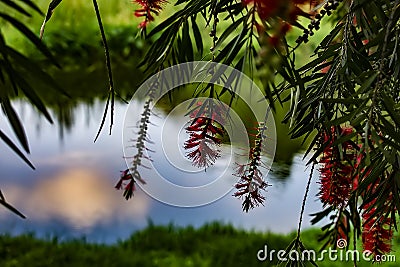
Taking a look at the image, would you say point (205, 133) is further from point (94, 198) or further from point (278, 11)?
point (94, 198)

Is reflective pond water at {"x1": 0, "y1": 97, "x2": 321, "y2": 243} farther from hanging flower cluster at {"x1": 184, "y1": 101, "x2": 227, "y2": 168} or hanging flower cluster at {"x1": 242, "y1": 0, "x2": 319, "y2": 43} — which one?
hanging flower cluster at {"x1": 242, "y1": 0, "x2": 319, "y2": 43}

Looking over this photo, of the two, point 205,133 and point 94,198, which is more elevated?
point 94,198

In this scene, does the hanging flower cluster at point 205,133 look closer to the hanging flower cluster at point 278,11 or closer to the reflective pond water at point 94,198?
the hanging flower cluster at point 278,11

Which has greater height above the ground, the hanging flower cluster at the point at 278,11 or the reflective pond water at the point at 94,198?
the reflective pond water at the point at 94,198

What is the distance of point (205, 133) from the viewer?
482 millimetres

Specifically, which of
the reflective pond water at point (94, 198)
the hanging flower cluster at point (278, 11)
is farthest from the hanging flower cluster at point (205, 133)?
the reflective pond water at point (94, 198)

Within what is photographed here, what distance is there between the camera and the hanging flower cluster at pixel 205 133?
480mm

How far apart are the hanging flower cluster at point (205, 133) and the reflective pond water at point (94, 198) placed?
5.00 ft

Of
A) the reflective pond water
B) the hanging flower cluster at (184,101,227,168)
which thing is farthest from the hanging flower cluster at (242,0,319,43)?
the reflective pond water

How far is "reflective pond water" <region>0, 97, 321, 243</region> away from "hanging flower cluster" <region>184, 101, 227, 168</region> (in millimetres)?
1523

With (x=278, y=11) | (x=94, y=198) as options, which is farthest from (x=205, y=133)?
(x=94, y=198)

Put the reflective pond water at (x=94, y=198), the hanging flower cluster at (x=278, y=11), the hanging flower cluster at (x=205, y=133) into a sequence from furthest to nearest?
the reflective pond water at (x=94, y=198), the hanging flower cluster at (x=205, y=133), the hanging flower cluster at (x=278, y=11)

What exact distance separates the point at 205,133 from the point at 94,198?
1938 mm

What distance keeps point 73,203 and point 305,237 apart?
879 millimetres
